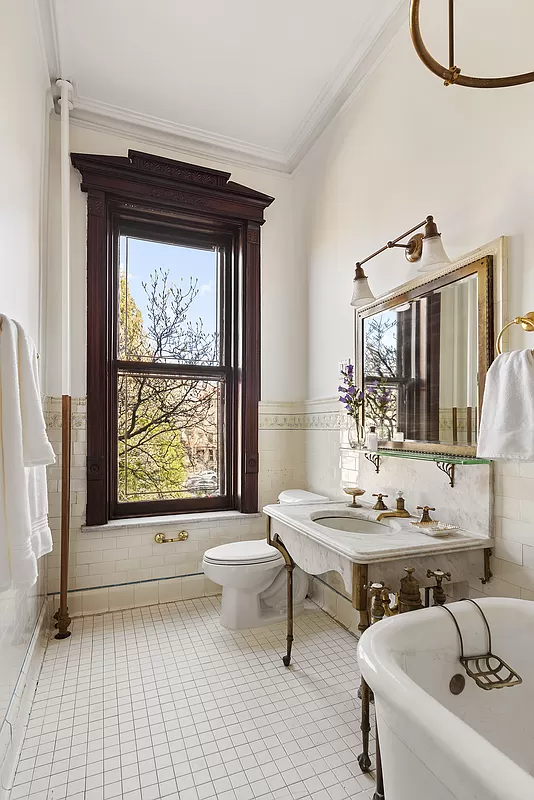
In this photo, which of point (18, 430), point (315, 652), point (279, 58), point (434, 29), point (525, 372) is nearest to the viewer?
point (18, 430)

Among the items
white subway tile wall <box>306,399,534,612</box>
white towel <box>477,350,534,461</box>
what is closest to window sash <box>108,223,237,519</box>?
white subway tile wall <box>306,399,534,612</box>

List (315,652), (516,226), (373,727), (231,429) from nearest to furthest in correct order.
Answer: (516,226) → (373,727) → (315,652) → (231,429)

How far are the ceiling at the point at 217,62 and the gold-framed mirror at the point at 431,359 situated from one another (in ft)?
4.44

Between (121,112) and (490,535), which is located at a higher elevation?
(121,112)

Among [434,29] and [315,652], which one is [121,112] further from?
[315,652]

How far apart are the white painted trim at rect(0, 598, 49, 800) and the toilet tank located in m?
1.47

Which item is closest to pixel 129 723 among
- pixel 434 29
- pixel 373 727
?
pixel 373 727

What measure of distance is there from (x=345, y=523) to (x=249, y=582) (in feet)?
2.27

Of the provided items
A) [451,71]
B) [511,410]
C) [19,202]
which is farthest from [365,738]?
[19,202]

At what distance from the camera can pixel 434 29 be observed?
200 cm

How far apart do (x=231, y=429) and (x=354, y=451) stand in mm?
1024

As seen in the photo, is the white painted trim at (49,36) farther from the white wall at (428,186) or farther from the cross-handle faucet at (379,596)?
the cross-handle faucet at (379,596)

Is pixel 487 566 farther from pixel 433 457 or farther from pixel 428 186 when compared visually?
pixel 428 186

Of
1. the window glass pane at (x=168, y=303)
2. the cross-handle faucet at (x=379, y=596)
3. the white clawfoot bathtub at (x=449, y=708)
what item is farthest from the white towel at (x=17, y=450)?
the window glass pane at (x=168, y=303)
